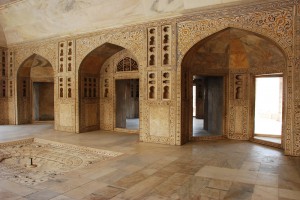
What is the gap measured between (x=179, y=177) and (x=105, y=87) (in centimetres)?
594

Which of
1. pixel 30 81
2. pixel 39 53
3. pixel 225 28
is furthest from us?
pixel 30 81

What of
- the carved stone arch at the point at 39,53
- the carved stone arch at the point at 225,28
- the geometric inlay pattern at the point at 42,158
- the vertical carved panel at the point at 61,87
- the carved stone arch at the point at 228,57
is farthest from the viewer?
the carved stone arch at the point at 39,53

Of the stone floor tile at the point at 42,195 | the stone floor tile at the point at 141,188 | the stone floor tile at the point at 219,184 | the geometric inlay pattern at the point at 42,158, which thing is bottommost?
the geometric inlay pattern at the point at 42,158

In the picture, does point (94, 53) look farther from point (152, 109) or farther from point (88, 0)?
point (152, 109)

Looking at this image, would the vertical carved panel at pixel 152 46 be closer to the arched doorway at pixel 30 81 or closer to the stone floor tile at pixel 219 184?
the stone floor tile at pixel 219 184

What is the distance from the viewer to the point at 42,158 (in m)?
6.35

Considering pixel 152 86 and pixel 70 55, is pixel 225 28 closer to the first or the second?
pixel 152 86

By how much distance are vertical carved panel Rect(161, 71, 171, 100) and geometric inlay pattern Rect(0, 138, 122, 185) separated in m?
2.10

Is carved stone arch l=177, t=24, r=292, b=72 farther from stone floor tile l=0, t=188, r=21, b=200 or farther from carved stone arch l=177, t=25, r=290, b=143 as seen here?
stone floor tile l=0, t=188, r=21, b=200

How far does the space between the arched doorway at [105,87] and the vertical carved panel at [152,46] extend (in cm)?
166

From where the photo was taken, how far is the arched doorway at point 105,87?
28.3 ft

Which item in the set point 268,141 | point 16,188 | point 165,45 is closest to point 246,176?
point 268,141

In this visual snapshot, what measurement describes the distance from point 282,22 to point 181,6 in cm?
241

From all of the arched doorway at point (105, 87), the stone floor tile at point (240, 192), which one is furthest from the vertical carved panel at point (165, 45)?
the stone floor tile at point (240, 192)
